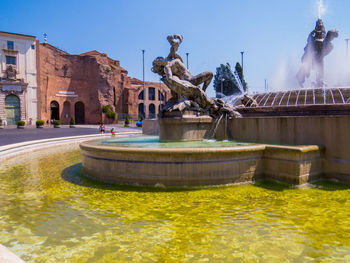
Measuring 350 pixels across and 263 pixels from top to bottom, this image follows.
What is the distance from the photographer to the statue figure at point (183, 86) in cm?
860

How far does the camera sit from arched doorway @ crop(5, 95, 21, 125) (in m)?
39.2

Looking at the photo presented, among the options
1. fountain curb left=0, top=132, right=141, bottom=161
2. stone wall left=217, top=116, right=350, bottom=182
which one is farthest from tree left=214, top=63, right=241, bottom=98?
stone wall left=217, top=116, right=350, bottom=182

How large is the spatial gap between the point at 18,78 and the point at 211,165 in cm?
4355

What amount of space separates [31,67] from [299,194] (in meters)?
45.7

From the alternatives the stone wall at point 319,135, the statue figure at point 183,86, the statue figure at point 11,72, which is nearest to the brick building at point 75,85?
the statue figure at point 11,72

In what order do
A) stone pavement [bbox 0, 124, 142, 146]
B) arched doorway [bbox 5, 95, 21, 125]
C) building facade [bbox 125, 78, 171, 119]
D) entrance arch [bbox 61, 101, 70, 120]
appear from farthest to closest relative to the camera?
building facade [bbox 125, 78, 171, 119], entrance arch [bbox 61, 101, 70, 120], arched doorway [bbox 5, 95, 21, 125], stone pavement [bbox 0, 124, 142, 146]

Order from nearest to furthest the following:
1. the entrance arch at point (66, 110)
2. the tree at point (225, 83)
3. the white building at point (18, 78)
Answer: the white building at point (18, 78) → the entrance arch at point (66, 110) → the tree at point (225, 83)

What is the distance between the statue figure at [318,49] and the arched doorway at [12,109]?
40.1 m

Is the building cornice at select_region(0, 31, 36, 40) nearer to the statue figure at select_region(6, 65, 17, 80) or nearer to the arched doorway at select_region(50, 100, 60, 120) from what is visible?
the statue figure at select_region(6, 65, 17, 80)

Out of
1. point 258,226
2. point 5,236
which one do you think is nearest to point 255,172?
point 258,226

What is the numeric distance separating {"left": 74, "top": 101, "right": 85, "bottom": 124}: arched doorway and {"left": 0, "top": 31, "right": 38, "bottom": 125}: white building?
1046cm

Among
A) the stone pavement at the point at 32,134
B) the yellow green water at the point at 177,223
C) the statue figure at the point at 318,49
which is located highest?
the statue figure at the point at 318,49

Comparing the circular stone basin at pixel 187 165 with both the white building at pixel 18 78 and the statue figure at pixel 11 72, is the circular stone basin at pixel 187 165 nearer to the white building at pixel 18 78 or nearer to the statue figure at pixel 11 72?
the white building at pixel 18 78

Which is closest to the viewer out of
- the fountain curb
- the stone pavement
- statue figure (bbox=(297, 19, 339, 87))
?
the fountain curb
